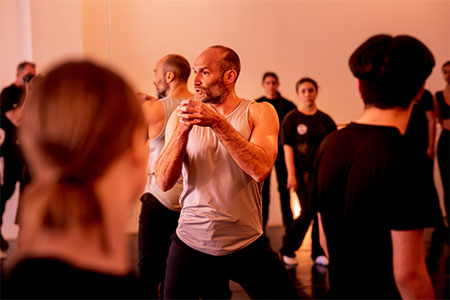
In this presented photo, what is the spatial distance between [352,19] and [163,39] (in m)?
2.26

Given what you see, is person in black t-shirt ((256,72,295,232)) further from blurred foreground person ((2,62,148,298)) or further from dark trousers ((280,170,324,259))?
blurred foreground person ((2,62,148,298))

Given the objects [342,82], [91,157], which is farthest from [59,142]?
[342,82]

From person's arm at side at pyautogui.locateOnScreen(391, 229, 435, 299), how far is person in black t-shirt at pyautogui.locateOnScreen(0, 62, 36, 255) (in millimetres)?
3747

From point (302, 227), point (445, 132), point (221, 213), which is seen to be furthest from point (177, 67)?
point (445, 132)

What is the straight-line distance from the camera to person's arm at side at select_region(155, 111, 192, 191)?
1872 millimetres

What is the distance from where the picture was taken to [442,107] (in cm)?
483

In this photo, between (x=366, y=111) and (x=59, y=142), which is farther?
(x=366, y=111)

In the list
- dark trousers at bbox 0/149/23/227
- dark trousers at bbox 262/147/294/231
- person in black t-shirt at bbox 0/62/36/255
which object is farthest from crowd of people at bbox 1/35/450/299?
dark trousers at bbox 0/149/23/227

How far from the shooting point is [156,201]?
2.68m

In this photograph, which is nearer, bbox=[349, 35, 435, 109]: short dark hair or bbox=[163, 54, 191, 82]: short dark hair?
bbox=[349, 35, 435, 109]: short dark hair

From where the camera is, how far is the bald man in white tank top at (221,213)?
1934mm

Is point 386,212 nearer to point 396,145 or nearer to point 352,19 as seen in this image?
point 396,145

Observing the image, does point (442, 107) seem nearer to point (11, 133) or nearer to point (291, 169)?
point (291, 169)

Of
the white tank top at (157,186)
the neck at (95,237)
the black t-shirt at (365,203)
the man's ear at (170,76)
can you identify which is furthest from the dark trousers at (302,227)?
the neck at (95,237)
